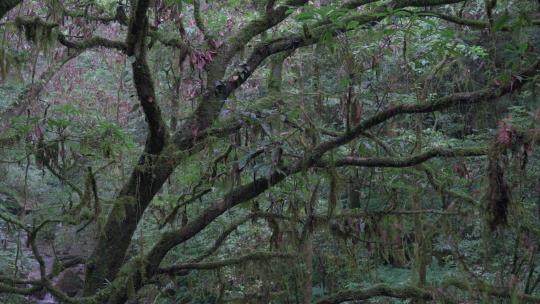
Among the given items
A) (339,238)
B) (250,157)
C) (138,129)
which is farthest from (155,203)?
(138,129)

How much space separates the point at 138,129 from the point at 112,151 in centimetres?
767

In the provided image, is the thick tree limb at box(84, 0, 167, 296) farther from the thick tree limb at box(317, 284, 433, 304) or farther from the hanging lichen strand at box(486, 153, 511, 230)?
the hanging lichen strand at box(486, 153, 511, 230)

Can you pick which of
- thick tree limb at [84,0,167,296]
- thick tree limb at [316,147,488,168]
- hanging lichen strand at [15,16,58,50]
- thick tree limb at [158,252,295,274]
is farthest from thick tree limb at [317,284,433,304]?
hanging lichen strand at [15,16,58,50]

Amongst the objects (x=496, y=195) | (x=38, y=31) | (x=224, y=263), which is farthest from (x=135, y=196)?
(x=496, y=195)

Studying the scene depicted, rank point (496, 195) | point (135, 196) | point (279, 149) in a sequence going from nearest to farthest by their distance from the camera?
point (496, 195), point (279, 149), point (135, 196)

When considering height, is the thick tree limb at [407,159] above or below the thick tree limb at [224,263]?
above

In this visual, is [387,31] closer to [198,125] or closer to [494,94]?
[494,94]

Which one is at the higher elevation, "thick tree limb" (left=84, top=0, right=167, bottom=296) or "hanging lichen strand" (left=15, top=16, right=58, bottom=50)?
"hanging lichen strand" (left=15, top=16, right=58, bottom=50)

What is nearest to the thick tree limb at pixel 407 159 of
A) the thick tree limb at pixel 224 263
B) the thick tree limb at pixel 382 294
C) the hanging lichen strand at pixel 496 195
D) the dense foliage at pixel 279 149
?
the dense foliage at pixel 279 149

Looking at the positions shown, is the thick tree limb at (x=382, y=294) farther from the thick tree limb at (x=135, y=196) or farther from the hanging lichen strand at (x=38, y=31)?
the hanging lichen strand at (x=38, y=31)

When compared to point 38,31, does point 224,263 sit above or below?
below

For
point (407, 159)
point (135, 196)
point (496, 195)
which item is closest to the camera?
point (496, 195)

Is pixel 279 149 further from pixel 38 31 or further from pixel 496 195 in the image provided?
pixel 38 31

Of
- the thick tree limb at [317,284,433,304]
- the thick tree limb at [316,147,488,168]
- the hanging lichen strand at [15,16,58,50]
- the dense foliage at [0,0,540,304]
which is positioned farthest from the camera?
the thick tree limb at [317,284,433,304]
